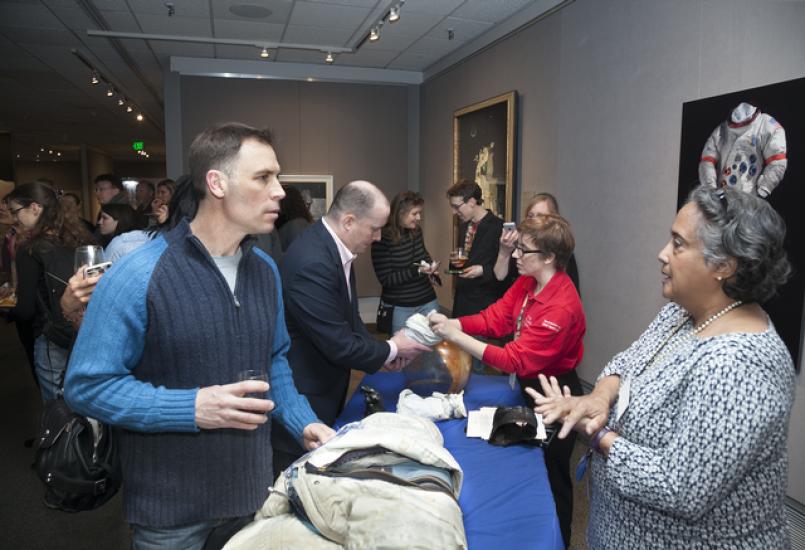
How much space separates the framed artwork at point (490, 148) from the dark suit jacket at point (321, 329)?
334cm

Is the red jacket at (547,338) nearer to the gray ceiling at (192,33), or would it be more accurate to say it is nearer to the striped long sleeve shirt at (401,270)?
the striped long sleeve shirt at (401,270)

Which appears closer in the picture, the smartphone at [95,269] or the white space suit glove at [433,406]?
the smartphone at [95,269]

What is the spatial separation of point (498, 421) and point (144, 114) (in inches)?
454

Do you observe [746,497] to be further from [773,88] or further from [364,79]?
[364,79]

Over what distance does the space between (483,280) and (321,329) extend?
2.26m

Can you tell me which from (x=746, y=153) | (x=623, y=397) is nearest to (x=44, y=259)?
(x=623, y=397)

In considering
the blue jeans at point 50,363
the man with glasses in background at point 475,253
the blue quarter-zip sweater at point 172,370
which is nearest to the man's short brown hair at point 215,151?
the blue quarter-zip sweater at point 172,370

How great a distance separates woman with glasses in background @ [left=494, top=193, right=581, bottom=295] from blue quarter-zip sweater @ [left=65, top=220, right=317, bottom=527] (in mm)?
2242

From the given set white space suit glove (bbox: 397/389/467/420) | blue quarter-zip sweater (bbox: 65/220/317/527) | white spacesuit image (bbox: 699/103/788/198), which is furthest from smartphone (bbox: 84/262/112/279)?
white spacesuit image (bbox: 699/103/788/198)

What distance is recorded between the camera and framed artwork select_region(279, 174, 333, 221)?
7375 mm

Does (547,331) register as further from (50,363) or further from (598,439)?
(50,363)

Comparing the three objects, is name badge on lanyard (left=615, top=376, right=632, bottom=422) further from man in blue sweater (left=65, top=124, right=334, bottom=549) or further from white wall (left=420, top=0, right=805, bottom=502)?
white wall (left=420, top=0, right=805, bottom=502)

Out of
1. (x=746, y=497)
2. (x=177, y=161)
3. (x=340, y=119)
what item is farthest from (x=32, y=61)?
(x=746, y=497)

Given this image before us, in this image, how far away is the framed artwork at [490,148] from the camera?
5.23 m
